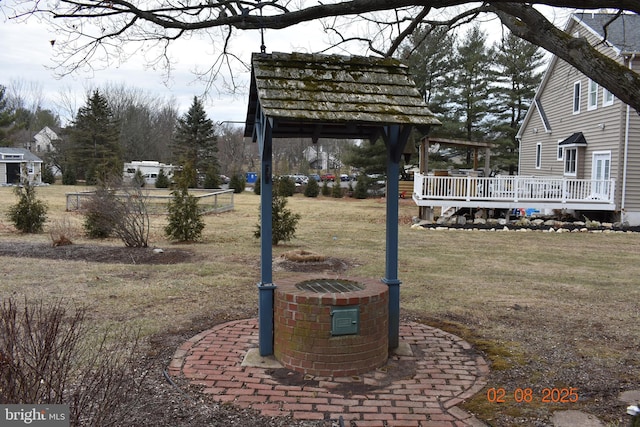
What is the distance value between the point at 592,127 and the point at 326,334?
1925 centimetres

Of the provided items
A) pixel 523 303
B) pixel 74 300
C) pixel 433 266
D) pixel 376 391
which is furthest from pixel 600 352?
pixel 74 300

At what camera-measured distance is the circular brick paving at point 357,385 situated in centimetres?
398

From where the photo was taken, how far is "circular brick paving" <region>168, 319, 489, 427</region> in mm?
3984

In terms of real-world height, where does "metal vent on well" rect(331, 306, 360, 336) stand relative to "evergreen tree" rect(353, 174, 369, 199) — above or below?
below

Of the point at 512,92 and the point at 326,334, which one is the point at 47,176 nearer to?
the point at 512,92

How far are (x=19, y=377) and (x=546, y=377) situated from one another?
4.28m

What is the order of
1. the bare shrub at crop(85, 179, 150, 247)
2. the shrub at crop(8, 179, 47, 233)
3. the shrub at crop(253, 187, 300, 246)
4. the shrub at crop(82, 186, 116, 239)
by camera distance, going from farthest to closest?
the shrub at crop(8, 179, 47, 233) → the shrub at crop(253, 187, 300, 246) → the shrub at crop(82, 186, 116, 239) → the bare shrub at crop(85, 179, 150, 247)

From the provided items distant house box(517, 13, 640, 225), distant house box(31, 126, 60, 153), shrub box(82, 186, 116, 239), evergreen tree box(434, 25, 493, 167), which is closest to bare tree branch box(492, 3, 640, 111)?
shrub box(82, 186, 116, 239)

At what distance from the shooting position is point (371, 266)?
1052 cm

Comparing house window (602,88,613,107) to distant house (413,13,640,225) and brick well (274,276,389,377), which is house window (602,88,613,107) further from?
brick well (274,276,389,377)

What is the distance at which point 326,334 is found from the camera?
15.5ft

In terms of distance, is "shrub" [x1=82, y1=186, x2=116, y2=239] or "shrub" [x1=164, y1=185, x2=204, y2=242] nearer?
"shrub" [x1=82, y1=186, x2=116, y2=239]

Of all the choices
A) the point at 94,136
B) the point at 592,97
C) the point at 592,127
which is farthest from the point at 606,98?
the point at 94,136
